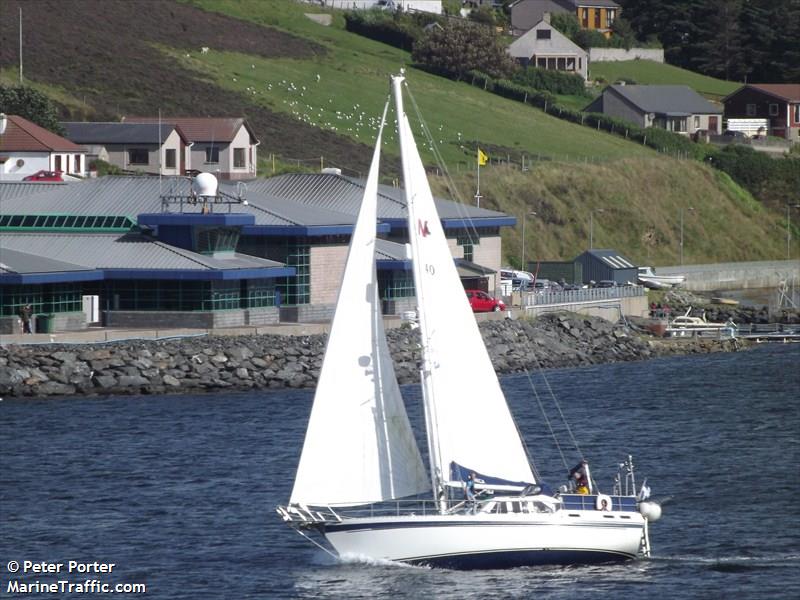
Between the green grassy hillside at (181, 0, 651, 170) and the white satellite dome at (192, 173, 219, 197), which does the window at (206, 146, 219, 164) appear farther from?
the white satellite dome at (192, 173, 219, 197)

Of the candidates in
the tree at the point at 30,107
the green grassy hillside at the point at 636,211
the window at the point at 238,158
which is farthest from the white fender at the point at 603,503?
the tree at the point at 30,107

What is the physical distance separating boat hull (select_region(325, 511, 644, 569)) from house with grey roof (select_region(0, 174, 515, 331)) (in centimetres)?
3582

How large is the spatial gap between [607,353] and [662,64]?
355ft

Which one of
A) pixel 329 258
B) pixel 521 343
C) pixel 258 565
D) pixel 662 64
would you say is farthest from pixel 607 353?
pixel 662 64

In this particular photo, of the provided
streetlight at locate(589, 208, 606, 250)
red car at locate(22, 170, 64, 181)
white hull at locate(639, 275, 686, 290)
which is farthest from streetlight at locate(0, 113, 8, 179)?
streetlight at locate(589, 208, 606, 250)

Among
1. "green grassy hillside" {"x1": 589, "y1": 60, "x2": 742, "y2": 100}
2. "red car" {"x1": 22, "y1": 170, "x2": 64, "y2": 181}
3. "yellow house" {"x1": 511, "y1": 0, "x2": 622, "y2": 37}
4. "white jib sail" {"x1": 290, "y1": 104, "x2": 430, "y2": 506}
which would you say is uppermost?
"yellow house" {"x1": 511, "y1": 0, "x2": 622, "y2": 37}

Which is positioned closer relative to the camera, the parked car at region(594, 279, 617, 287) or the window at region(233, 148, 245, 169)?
the parked car at region(594, 279, 617, 287)

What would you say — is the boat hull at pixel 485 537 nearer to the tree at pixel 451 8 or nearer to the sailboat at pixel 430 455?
the sailboat at pixel 430 455

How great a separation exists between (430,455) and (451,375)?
1735 millimetres

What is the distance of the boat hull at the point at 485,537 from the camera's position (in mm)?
36375

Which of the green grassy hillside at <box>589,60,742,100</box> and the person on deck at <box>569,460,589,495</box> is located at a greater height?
the green grassy hillside at <box>589,60,742,100</box>

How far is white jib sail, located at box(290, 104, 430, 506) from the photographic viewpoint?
121ft

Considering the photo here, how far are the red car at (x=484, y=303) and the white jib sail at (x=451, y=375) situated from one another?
43.7m

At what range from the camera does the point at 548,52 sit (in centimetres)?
17175
